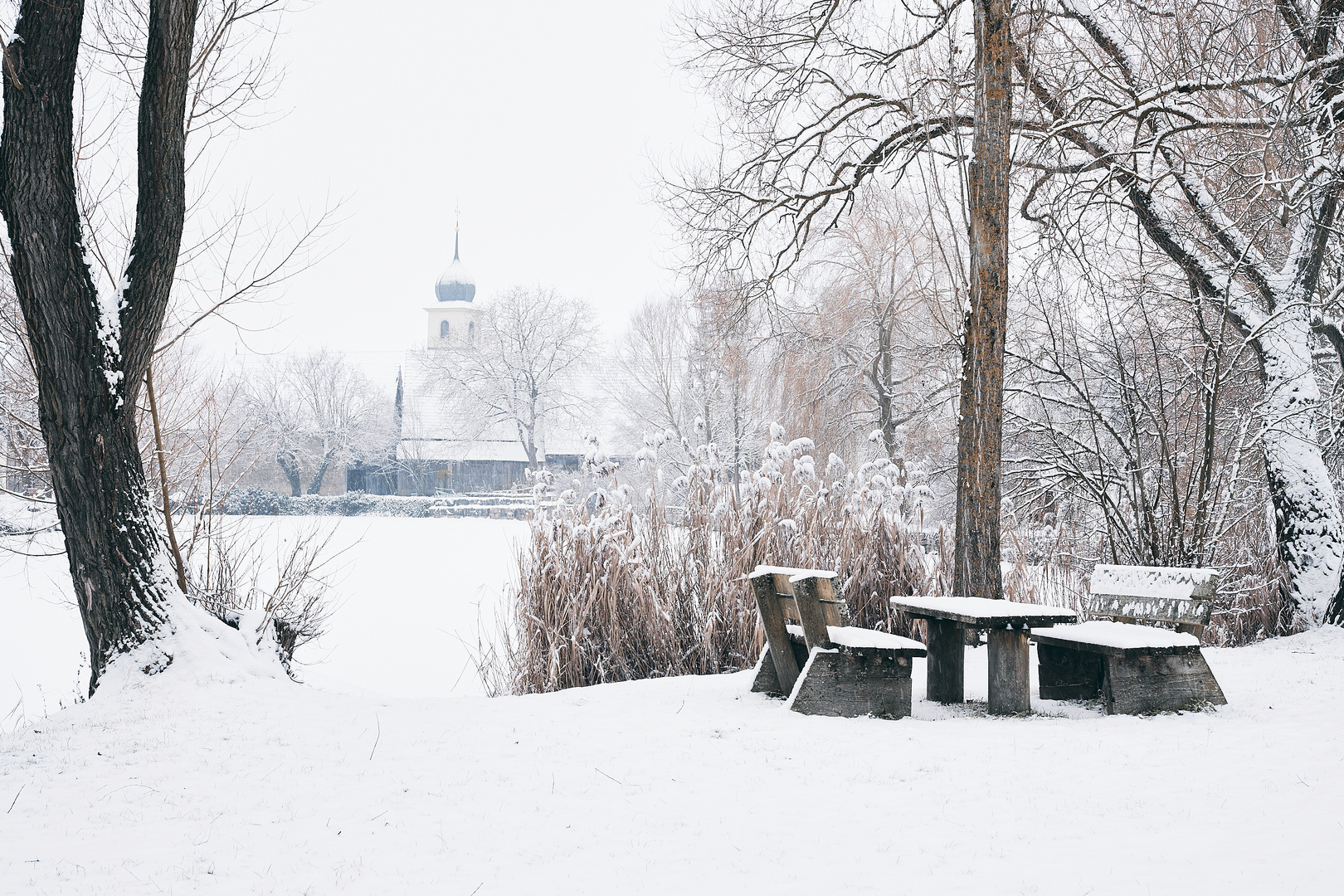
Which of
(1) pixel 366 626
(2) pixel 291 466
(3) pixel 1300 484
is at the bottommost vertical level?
(1) pixel 366 626

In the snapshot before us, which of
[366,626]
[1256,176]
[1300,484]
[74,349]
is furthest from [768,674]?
[366,626]

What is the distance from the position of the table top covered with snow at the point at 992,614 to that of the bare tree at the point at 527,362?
3749cm

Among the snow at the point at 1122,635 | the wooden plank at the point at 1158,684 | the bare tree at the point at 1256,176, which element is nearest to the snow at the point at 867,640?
the snow at the point at 1122,635

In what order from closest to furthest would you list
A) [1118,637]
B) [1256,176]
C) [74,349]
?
[1118,637]
[74,349]
[1256,176]

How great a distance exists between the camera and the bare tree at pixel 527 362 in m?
41.8

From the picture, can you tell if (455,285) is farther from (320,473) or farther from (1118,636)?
(1118,636)

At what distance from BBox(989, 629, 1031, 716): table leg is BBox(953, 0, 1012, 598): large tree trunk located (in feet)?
3.98

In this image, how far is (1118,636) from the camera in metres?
4.26

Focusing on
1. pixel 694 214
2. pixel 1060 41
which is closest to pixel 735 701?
pixel 694 214

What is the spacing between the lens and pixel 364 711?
4.25m

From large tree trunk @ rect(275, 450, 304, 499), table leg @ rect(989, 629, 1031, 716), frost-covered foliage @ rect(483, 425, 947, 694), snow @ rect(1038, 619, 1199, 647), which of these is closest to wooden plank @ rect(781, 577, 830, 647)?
table leg @ rect(989, 629, 1031, 716)

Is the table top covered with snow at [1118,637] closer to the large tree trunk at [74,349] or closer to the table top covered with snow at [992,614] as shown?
the table top covered with snow at [992,614]

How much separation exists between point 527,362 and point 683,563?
36369mm

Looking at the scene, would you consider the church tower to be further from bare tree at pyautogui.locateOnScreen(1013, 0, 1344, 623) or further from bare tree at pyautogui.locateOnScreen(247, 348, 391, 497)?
bare tree at pyautogui.locateOnScreen(1013, 0, 1344, 623)
